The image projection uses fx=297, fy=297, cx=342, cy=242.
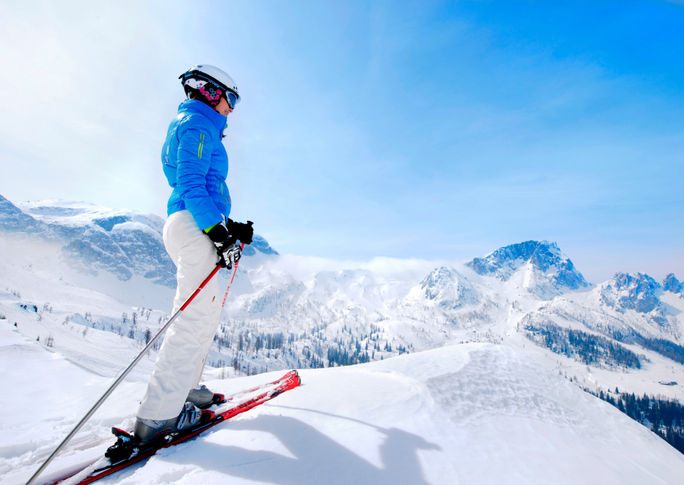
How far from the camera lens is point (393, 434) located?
323 centimetres

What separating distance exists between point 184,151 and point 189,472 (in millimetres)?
3419

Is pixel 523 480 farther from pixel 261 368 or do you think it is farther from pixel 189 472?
pixel 261 368

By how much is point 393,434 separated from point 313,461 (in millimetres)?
962

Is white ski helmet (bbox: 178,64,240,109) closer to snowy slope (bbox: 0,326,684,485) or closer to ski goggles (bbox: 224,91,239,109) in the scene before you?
ski goggles (bbox: 224,91,239,109)

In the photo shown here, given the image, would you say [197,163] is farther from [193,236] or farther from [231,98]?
[231,98]

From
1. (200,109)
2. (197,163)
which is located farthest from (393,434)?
(200,109)

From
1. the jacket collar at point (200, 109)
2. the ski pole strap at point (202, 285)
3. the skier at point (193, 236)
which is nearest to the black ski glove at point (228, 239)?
the skier at point (193, 236)

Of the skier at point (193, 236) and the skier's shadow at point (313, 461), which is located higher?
the skier at point (193, 236)

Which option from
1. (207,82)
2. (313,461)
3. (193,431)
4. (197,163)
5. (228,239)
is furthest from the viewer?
(207,82)

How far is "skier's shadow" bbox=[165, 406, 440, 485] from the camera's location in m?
2.53

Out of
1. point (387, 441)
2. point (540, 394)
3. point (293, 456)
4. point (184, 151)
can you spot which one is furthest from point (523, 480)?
point (184, 151)

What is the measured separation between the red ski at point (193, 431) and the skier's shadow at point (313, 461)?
38 centimetres

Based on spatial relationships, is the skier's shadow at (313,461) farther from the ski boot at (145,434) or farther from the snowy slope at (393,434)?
the ski boot at (145,434)

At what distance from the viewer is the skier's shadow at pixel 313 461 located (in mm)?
2531
